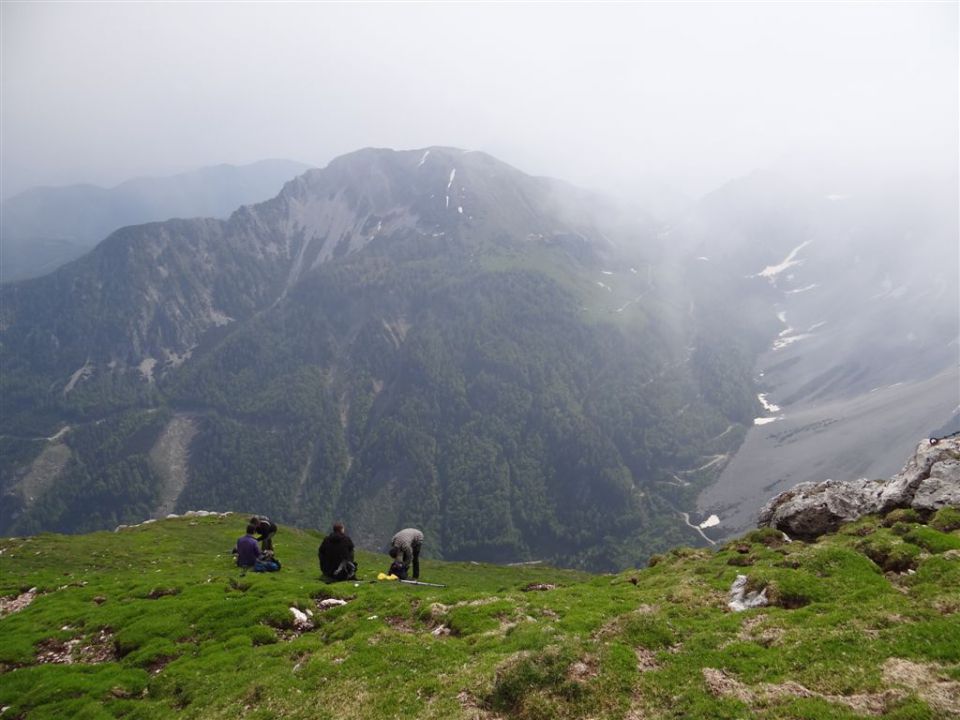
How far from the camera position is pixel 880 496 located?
44594 millimetres

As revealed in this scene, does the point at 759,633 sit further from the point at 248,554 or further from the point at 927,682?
the point at 248,554

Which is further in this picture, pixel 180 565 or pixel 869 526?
pixel 180 565

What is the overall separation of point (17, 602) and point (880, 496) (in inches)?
2939

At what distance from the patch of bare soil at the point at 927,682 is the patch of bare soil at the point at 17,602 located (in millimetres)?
59014

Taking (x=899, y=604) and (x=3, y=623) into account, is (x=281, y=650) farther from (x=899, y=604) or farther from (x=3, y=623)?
(x=899, y=604)

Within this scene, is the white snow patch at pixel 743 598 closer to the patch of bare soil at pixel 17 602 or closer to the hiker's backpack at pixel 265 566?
the hiker's backpack at pixel 265 566

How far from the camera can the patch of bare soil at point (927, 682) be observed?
626 inches

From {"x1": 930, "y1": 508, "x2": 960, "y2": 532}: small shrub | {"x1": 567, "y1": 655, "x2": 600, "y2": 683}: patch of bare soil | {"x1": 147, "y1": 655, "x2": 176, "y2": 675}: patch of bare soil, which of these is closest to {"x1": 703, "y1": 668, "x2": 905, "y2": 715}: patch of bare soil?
{"x1": 567, "y1": 655, "x2": 600, "y2": 683}: patch of bare soil

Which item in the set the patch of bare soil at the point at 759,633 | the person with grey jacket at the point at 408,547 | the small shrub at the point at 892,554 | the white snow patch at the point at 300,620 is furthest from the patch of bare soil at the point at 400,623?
the small shrub at the point at 892,554

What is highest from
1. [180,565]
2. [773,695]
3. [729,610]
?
[773,695]

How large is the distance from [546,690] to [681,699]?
486cm

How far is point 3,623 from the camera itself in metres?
39.3

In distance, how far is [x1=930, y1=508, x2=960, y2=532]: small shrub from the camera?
34219 millimetres

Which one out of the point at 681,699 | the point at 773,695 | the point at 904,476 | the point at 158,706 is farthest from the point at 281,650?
the point at 904,476
